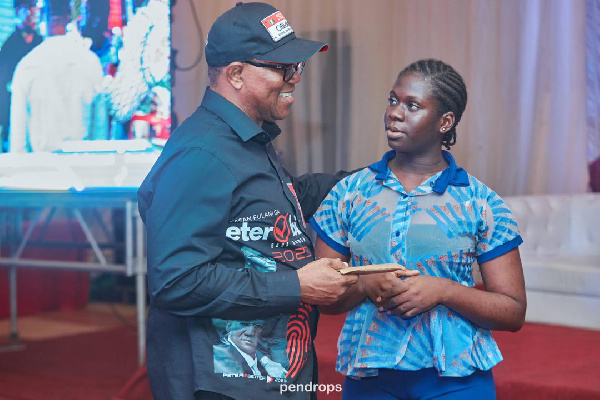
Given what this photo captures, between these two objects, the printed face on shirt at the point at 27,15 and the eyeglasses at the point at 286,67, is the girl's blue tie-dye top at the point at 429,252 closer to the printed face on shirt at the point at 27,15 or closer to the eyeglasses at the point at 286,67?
the eyeglasses at the point at 286,67

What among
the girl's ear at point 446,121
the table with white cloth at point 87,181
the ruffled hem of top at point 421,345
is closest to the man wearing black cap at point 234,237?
the ruffled hem of top at point 421,345

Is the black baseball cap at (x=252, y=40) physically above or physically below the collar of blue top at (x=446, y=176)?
above

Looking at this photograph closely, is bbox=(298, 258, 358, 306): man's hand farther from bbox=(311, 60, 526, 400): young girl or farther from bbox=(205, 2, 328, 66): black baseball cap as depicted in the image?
bbox=(205, 2, 328, 66): black baseball cap

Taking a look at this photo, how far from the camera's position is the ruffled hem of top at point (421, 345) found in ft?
4.17

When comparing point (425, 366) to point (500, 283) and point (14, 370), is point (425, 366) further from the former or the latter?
point (14, 370)

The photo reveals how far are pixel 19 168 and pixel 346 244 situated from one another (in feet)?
7.28

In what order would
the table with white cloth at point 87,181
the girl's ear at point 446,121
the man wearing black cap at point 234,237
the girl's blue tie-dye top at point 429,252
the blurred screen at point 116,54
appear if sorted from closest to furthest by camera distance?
1. the man wearing black cap at point 234,237
2. the girl's blue tie-dye top at point 429,252
3. the girl's ear at point 446,121
4. the table with white cloth at point 87,181
5. the blurred screen at point 116,54

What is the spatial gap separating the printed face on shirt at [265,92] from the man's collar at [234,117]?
4 centimetres

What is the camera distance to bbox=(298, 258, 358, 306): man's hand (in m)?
1.22

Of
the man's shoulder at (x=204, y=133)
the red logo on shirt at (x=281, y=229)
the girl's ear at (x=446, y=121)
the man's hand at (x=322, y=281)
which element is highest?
the girl's ear at (x=446, y=121)

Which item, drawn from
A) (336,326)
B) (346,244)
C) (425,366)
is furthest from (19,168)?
(425,366)

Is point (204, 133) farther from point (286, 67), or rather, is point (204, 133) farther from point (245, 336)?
point (245, 336)

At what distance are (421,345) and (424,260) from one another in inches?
6.1

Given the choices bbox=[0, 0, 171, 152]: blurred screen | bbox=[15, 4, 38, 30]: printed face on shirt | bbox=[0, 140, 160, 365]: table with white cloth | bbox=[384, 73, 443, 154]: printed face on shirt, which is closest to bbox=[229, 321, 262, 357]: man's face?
bbox=[384, 73, 443, 154]: printed face on shirt
